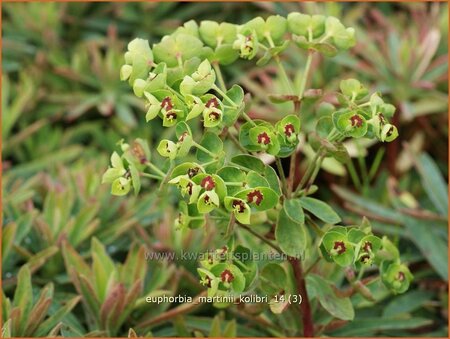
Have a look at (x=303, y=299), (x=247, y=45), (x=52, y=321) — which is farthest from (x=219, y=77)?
(x=52, y=321)

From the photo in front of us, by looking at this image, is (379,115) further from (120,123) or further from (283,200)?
(120,123)

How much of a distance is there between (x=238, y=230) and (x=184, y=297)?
7.3 inches

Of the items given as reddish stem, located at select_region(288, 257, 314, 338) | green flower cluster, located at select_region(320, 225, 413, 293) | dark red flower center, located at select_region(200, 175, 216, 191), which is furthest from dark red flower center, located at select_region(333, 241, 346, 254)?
dark red flower center, located at select_region(200, 175, 216, 191)

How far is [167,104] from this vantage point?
1025 mm

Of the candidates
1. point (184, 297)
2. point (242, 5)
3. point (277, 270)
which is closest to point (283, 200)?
point (277, 270)

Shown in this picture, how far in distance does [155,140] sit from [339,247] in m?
1.20

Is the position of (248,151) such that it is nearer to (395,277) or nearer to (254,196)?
(254,196)

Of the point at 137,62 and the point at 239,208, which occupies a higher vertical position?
the point at 137,62

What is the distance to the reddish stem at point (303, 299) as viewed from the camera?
3.93 feet

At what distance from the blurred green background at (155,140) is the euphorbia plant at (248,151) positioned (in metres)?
0.23

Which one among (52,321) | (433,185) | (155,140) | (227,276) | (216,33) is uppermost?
(216,33)

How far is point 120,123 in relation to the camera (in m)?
2.13

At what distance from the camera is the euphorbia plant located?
3.34ft

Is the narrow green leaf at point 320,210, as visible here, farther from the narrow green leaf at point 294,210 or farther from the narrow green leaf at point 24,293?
the narrow green leaf at point 24,293
